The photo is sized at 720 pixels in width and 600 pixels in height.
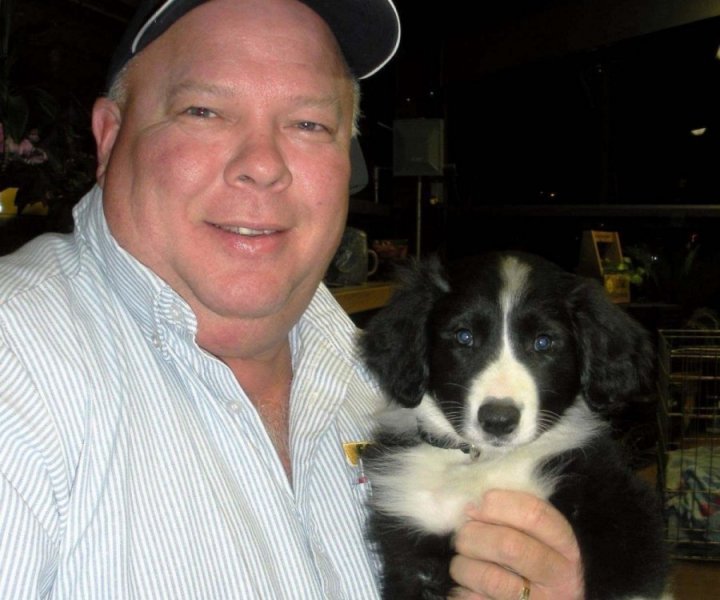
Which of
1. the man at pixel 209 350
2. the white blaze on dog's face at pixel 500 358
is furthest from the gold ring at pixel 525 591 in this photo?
the white blaze on dog's face at pixel 500 358

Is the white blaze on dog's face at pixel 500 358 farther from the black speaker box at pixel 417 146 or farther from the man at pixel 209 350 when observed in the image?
the black speaker box at pixel 417 146

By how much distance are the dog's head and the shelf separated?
1933 millimetres

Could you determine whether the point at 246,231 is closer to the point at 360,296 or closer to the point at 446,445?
the point at 446,445

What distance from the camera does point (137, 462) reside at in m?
1.38

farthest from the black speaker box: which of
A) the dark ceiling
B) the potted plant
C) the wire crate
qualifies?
the potted plant

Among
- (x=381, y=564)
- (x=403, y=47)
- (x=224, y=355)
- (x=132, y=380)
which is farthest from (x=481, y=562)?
(x=403, y=47)

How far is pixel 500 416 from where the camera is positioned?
1.88 meters

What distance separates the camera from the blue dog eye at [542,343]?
2.04 meters

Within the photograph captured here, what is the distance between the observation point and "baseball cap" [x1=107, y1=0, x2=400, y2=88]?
1.73m

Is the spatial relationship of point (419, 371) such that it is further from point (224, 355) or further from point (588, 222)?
point (588, 222)

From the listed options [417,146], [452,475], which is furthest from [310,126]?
[417,146]

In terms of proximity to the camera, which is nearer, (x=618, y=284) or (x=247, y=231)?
(x=247, y=231)

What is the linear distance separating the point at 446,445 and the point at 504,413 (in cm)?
27

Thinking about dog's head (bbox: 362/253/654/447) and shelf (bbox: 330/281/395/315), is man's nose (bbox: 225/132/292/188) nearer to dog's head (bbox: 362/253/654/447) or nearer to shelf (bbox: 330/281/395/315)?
dog's head (bbox: 362/253/654/447)
